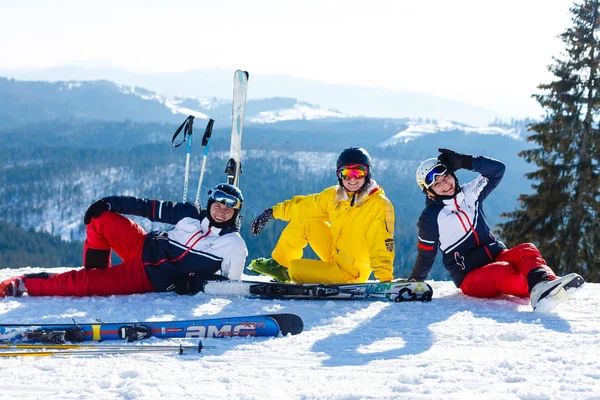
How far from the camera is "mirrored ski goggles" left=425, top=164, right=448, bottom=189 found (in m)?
4.89

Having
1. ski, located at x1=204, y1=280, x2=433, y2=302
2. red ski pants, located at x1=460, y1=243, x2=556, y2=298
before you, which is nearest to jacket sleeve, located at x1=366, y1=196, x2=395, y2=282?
ski, located at x1=204, y1=280, x2=433, y2=302

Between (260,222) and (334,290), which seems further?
(260,222)

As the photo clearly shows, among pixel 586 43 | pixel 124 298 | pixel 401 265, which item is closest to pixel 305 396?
pixel 124 298

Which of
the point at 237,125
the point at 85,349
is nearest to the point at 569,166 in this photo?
the point at 237,125

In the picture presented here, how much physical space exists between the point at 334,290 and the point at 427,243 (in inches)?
36.2

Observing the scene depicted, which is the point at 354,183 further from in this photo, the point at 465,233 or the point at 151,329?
the point at 151,329

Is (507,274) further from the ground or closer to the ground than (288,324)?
further from the ground

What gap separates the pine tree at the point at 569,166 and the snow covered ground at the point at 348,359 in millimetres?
9956

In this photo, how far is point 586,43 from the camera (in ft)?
47.8

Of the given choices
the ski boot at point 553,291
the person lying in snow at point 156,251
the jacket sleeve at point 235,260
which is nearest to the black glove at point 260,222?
the person lying in snow at point 156,251

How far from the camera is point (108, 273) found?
5008mm

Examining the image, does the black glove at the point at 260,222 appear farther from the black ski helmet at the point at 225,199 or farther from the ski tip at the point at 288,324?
the ski tip at the point at 288,324

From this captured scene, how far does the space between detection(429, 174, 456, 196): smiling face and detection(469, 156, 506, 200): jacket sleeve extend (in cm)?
21

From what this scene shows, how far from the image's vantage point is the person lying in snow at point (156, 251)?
4.92 meters
